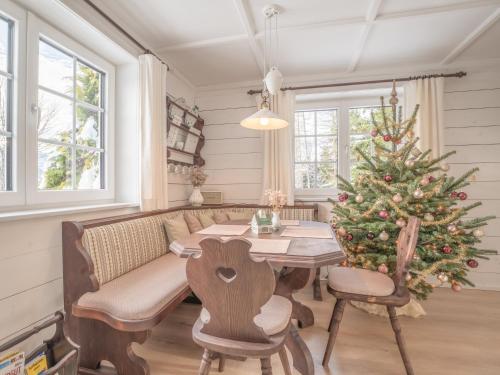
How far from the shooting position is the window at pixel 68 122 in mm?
1701

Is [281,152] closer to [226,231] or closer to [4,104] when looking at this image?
[226,231]

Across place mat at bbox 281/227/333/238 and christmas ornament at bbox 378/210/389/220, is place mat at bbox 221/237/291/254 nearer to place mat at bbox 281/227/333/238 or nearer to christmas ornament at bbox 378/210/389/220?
place mat at bbox 281/227/333/238

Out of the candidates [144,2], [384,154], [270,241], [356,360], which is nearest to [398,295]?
[356,360]

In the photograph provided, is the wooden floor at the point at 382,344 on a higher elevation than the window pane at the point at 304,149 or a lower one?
lower

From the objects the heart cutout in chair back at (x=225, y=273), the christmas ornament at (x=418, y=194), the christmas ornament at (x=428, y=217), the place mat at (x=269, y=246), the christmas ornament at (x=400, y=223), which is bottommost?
the heart cutout in chair back at (x=225, y=273)

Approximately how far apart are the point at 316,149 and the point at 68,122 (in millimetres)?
2643

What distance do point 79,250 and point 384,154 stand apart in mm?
2415

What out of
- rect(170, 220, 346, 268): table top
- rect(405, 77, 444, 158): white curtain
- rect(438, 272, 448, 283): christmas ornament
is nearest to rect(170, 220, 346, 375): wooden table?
rect(170, 220, 346, 268): table top

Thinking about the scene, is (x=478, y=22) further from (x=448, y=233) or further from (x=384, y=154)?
(x=448, y=233)

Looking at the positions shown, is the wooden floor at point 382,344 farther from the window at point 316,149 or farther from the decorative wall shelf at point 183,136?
the decorative wall shelf at point 183,136

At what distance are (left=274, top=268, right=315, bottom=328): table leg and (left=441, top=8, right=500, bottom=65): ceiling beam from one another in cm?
250

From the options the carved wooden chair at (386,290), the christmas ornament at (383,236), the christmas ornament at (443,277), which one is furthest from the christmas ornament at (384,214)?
the christmas ornament at (443,277)

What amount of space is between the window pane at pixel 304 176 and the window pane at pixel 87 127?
2270mm

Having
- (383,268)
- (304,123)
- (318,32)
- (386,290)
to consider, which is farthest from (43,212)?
(304,123)
